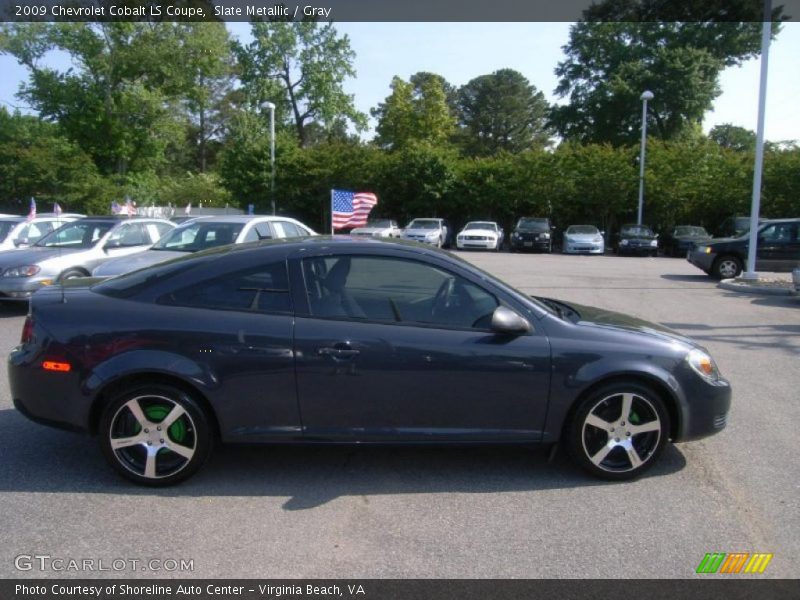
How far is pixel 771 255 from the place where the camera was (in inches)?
663

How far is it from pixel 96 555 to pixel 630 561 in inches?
104

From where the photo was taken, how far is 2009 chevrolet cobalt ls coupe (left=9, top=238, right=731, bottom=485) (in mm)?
4141

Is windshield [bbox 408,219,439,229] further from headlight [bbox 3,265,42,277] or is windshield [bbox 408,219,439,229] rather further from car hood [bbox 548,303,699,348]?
car hood [bbox 548,303,699,348]

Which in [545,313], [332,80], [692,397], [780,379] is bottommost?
[780,379]

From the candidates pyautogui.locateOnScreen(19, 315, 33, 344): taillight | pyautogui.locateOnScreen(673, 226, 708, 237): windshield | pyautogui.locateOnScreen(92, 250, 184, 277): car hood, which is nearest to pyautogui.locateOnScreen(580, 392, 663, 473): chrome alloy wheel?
pyautogui.locateOnScreen(19, 315, 33, 344): taillight

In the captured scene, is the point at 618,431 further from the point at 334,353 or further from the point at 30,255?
the point at 30,255

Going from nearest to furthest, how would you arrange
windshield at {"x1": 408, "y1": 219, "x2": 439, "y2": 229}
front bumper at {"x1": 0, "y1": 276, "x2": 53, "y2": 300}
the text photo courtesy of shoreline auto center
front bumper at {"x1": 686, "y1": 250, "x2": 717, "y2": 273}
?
the text photo courtesy of shoreline auto center, front bumper at {"x1": 0, "y1": 276, "x2": 53, "y2": 300}, front bumper at {"x1": 686, "y1": 250, "x2": 717, "y2": 273}, windshield at {"x1": 408, "y1": 219, "x2": 439, "y2": 229}

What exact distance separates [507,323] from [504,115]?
6850cm

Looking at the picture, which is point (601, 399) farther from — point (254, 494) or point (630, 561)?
point (254, 494)

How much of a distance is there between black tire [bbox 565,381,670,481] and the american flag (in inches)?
778

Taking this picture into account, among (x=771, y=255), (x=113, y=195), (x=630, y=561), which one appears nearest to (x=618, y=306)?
(x=771, y=255)

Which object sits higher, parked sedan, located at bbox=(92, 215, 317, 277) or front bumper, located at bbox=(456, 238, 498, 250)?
parked sedan, located at bbox=(92, 215, 317, 277)

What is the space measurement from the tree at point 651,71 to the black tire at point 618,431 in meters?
42.3
